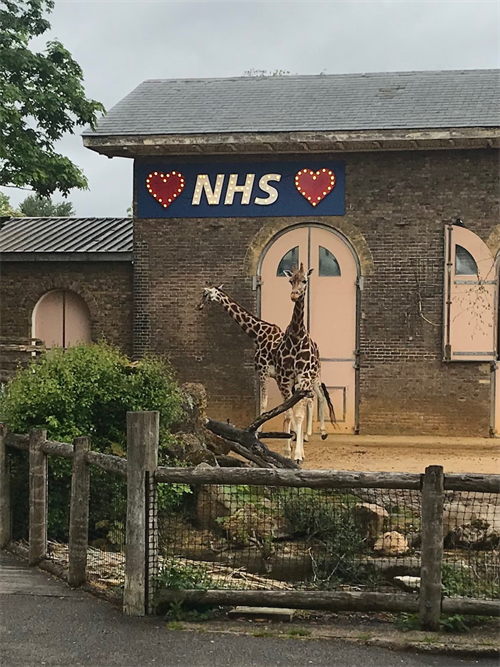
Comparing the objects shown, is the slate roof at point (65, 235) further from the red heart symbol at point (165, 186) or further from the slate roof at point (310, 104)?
the slate roof at point (310, 104)

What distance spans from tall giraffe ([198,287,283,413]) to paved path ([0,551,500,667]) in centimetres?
809

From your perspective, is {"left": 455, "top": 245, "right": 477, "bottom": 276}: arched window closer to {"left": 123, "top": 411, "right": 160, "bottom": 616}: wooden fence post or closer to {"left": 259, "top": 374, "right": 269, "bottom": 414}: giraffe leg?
{"left": 259, "top": 374, "right": 269, "bottom": 414}: giraffe leg

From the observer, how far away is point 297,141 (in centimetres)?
1478

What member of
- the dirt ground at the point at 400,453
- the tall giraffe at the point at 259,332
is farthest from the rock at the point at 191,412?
Result: the tall giraffe at the point at 259,332

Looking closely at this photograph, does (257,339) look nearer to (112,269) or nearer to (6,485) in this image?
(112,269)

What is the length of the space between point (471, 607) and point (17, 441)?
4131 millimetres

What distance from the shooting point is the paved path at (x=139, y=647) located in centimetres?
509

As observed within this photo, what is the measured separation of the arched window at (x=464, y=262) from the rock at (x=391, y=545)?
738cm

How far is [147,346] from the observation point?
16.0 metres

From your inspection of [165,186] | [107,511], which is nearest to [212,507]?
[107,511]

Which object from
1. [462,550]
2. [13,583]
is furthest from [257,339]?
[13,583]

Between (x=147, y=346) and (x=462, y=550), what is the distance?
856cm

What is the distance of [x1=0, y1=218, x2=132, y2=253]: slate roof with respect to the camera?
16.6 metres

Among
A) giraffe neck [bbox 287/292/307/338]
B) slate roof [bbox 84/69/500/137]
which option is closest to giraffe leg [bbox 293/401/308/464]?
giraffe neck [bbox 287/292/307/338]
